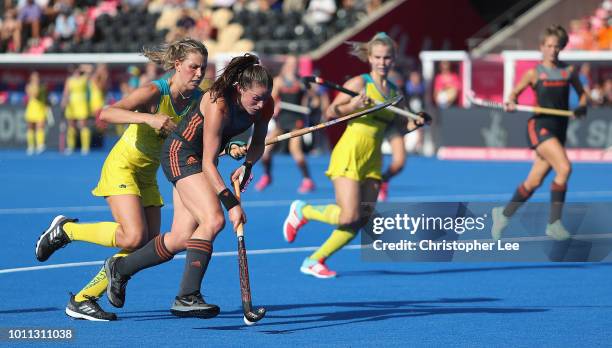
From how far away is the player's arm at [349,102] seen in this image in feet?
31.6

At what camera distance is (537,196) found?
55.8 feet

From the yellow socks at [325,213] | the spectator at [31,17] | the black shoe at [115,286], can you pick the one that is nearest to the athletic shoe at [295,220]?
the yellow socks at [325,213]

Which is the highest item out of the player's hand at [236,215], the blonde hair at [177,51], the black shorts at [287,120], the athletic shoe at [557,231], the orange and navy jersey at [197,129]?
the blonde hair at [177,51]

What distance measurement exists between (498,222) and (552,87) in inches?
61.5

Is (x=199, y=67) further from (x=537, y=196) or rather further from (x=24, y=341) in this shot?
(x=537, y=196)

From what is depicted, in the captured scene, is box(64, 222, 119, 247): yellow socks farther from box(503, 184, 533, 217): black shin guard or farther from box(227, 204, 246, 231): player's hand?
box(503, 184, 533, 217): black shin guard

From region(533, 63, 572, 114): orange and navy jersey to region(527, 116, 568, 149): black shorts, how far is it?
19 centimetres

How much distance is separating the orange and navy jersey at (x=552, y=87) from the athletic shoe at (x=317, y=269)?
3.46 m

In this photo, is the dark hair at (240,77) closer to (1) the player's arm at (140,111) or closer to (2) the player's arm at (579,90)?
(1) the player's arm at (140,111)

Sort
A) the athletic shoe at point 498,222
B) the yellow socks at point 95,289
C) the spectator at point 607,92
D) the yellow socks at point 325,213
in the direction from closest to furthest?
the yellow socks at point 95,289 → the yellow socks at point 325,213 → the athletic shoe at point 498,222 → the spectator at point 607,92

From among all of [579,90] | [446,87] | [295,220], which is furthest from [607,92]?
[295,220]

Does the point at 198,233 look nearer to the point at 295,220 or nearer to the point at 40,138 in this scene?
the point at 295,220

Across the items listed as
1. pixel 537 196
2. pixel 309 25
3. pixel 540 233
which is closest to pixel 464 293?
pixel 540 233

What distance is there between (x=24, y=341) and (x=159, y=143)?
1.64 meters
